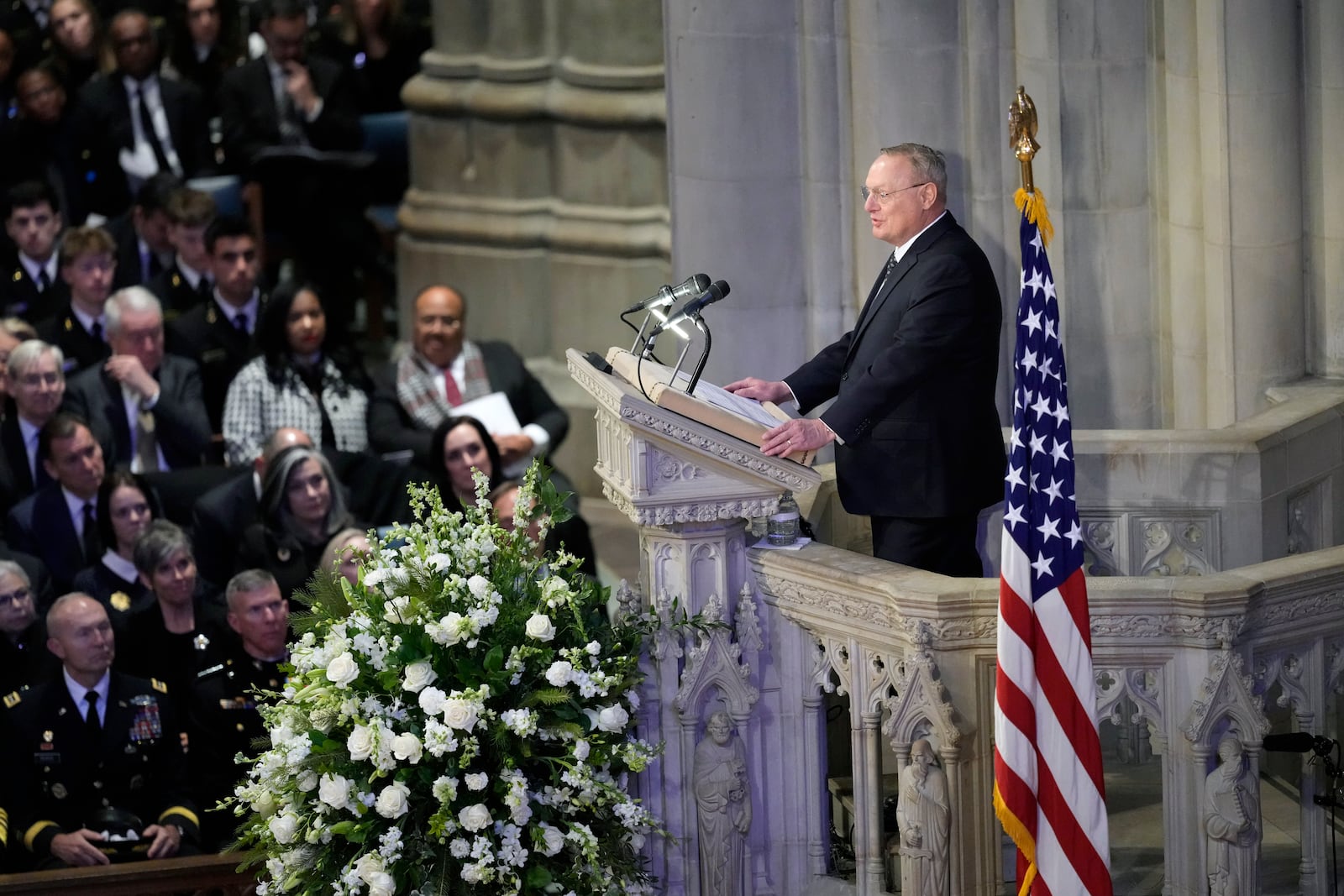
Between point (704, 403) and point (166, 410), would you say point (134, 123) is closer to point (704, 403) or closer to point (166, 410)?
point (166, 410)

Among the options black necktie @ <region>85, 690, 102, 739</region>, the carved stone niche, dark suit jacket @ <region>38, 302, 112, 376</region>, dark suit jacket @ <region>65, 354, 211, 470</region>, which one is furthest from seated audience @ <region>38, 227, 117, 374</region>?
the carved stone niche

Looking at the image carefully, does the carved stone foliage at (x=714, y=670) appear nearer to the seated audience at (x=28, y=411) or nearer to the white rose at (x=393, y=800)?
the white rose at (x=393, y=800)

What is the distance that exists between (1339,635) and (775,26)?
3.19 metres

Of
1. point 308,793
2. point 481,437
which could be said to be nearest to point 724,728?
point 308,793

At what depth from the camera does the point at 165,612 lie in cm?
826

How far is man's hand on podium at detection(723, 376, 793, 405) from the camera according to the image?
6.29 meters

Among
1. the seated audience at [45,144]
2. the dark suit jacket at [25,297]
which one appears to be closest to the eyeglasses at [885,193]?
the dark suit jacket at [25,297]

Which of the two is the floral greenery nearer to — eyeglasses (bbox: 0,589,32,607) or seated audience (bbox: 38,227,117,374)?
eyeglasses (bbox: 0,589,32,607)

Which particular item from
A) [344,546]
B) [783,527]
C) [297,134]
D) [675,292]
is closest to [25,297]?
[297,134]

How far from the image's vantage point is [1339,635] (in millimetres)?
5480

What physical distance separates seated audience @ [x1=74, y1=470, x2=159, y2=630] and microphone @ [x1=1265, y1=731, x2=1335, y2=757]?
167 inches

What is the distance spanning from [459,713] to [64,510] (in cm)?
403

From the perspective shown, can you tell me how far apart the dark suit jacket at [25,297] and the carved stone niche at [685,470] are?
17.0ft

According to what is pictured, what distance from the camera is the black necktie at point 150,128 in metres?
11.5
